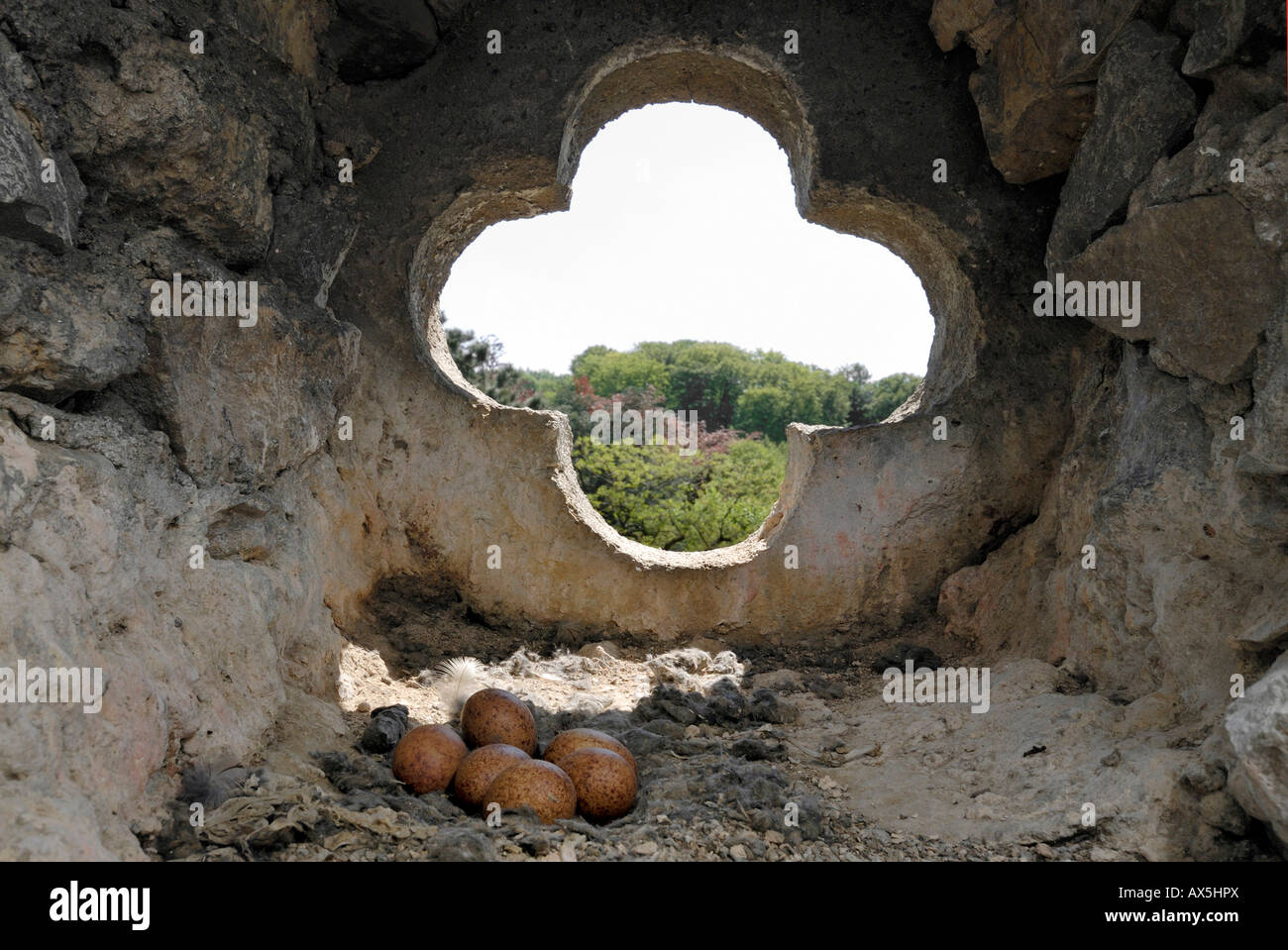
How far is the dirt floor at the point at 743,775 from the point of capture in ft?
11.0

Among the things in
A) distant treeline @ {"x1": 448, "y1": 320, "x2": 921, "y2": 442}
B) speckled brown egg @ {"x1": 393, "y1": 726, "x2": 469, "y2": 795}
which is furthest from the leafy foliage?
distant treeline @ {"x1": 448, "y1": 320, "x2": 921, "y2": 442}

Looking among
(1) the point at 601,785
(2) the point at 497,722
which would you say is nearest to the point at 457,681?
(2) the point at 497,722

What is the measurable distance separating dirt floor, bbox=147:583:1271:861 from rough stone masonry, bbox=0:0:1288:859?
0.17m

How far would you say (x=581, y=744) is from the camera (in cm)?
410

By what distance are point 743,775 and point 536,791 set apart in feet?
2.87

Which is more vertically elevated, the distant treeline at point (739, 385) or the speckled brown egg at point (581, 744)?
the distant treeline at point (739, 385)

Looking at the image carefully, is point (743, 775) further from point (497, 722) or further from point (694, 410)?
point (694, 410)

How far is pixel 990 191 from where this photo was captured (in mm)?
5973

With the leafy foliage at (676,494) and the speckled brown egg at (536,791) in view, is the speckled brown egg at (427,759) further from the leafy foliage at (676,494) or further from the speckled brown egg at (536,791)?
the leafy foliage at (676,494)

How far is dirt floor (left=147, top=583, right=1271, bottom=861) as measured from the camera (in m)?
3.35

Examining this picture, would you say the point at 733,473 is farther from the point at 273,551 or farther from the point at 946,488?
the point at 273,551

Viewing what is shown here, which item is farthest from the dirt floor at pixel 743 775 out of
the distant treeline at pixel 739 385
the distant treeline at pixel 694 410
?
the distant treeline at pixel 739 385

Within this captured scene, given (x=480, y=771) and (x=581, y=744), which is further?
(x=581, y=744)

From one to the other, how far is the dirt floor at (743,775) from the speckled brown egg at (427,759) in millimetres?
72
